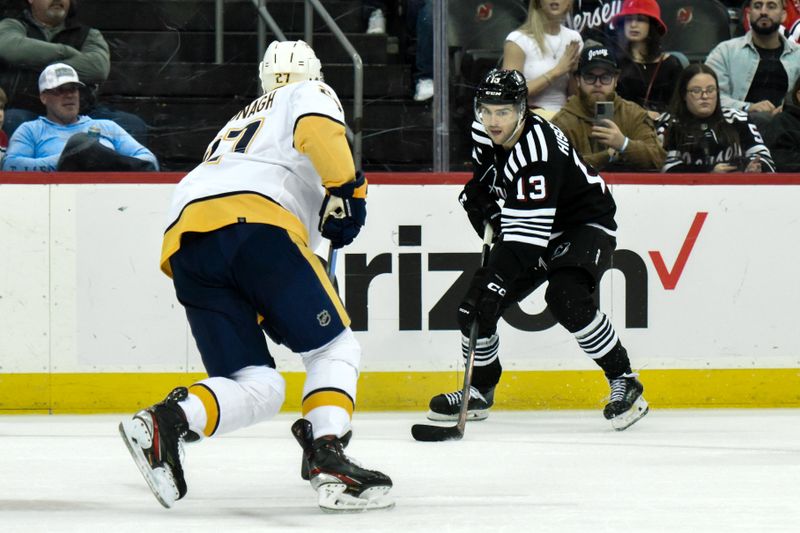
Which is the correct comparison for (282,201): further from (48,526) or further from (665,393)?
(665,393)

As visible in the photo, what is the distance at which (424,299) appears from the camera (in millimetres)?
5387

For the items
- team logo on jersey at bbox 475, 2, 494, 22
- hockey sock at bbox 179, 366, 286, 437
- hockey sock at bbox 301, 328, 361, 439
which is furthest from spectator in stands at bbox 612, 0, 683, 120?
hockey sock at bbox 179, 366, 286, 437

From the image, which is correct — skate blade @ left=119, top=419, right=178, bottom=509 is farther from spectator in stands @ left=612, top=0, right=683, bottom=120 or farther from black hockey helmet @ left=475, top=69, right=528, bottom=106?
spectator in stands @ left=612, top=0, right=683, bottom=120

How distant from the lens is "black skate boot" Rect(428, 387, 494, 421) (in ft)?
16.5

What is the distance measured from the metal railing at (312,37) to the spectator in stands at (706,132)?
48.0 inches

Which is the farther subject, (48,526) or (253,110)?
(253,110)

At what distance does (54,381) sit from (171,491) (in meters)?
2.36

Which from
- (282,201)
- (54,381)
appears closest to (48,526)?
(282,201)

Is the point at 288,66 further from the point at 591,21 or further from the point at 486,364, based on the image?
the point at 591,21

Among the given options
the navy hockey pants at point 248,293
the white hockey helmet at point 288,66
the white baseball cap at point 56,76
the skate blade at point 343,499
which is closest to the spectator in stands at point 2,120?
the white baseball cap at point 56,76

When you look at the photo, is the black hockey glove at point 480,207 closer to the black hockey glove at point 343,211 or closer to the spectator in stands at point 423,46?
the spectator in stands at point 423,46

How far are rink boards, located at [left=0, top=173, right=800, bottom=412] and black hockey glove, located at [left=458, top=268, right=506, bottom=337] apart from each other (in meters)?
0.71

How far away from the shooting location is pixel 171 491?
9.95 feet

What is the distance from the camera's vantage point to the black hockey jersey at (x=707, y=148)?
557 cm
